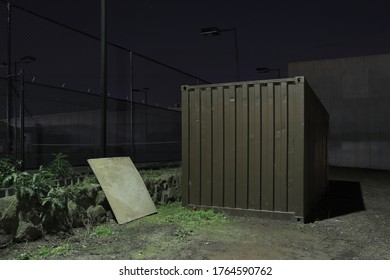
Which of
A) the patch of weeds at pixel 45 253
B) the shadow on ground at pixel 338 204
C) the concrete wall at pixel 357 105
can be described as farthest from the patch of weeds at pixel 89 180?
the concrete wall at pixel 357 105

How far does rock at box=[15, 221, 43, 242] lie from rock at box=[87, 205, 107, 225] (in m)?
1.13

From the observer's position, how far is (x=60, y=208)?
20.6ft

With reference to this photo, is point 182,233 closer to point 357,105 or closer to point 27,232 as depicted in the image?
point 27,232

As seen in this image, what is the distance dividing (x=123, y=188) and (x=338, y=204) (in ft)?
18.4

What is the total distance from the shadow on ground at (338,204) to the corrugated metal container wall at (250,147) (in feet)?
1.69

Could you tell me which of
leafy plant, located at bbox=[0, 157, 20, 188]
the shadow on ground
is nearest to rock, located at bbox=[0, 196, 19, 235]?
leafy plant, located at bbox=[0, 157, 20, 188]

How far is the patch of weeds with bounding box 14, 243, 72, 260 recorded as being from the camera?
5.18m

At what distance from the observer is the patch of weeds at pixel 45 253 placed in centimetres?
518

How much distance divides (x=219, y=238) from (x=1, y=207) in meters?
3.29

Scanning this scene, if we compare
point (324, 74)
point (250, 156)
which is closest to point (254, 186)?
point (250, 156)

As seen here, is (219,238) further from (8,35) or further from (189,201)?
(8,35)

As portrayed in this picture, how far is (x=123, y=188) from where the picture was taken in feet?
25.4

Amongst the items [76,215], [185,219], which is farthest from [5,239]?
[185,219]

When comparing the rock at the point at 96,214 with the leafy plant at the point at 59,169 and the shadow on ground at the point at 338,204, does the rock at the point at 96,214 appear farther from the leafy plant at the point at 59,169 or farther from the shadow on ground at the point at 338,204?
the shadow on ground at the point at 338,204
